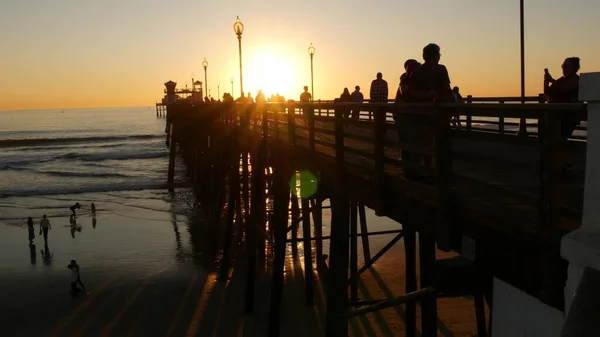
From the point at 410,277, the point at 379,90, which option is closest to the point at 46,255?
the point at 379,90

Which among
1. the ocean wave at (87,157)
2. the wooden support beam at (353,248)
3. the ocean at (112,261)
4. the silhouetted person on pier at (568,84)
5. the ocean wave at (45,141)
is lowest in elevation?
the ocean at (112,261)

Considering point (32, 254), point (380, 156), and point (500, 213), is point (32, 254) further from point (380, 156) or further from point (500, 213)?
point (500, 213)

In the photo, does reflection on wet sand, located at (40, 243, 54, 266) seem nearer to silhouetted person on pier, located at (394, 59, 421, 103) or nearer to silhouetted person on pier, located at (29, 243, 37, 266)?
silhouetted person on pier, located at (29, 243, 37, 266)

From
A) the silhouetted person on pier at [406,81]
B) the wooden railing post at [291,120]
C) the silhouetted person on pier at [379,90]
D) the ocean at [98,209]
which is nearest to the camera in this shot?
the silhouetted person on pier at [406,81]

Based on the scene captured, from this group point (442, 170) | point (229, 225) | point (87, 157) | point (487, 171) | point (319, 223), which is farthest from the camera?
point (87, 157)

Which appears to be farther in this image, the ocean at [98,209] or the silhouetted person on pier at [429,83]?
the ocean at [98,209]

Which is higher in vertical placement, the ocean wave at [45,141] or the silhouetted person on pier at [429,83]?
the silhouetted person on pier at [429,83]

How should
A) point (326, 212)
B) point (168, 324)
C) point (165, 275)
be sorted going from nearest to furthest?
point (168, 324) → point (165, 275) → point (326, 212)

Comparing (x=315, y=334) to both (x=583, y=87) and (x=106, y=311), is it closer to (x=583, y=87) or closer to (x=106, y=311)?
(x=106, y=311)

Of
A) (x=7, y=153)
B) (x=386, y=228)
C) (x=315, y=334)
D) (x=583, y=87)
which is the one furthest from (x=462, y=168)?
(x=7, y=153)

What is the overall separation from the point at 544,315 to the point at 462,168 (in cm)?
316

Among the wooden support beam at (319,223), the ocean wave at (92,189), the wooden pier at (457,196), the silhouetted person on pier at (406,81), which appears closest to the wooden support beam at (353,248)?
the wooden pier at (457,196)

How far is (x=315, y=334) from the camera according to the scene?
10633 millimetres

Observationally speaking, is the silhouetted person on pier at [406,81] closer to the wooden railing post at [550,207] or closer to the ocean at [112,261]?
the wooden railing post at [550,207]
